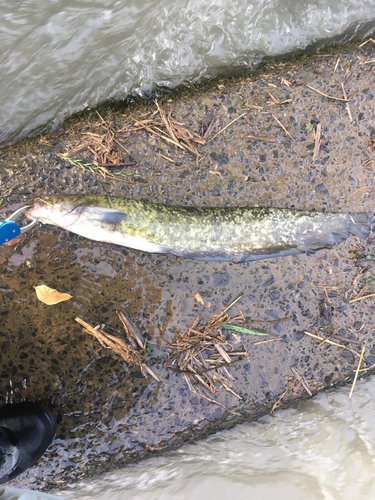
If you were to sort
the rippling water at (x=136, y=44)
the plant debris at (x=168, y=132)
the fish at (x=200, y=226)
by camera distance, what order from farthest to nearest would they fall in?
1. the plant debris at (x=168, y=132)
2. the rippling water at (x=136, y=44)
3. the fish at (x=200, y=226)

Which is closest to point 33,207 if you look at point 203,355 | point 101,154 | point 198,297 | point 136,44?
point 101,154

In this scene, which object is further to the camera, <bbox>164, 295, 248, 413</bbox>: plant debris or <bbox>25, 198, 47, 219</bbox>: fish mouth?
<bbox>164, 295, 248, 413</bbox>: plant debris

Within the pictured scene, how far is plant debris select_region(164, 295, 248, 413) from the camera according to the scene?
3.26 m

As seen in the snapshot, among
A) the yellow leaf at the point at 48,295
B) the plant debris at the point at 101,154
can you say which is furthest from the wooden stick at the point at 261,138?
the yellow leaf at the point at 48,295

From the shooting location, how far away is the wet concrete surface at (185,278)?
10.7 feet

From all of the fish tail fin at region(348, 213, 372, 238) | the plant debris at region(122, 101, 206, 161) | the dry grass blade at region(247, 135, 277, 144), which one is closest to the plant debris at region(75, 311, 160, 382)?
the plant debris at region(122, 101, 206, 161)

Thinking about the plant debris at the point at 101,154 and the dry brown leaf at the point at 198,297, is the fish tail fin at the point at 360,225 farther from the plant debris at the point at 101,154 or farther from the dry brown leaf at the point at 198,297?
the plant debris at the point at 101,154

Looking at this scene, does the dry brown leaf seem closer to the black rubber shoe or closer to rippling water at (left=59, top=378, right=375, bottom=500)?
rippling water at (left=59, top=378, right=375, bottom=500)

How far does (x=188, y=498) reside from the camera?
293cm

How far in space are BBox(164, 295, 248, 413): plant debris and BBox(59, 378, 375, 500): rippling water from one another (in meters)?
0.60

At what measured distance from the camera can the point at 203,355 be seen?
3.27m

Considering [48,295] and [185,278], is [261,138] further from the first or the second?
[48,295]

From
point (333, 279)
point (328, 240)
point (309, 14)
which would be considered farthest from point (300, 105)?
point (333, 279)

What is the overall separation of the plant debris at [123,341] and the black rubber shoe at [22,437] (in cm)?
90
